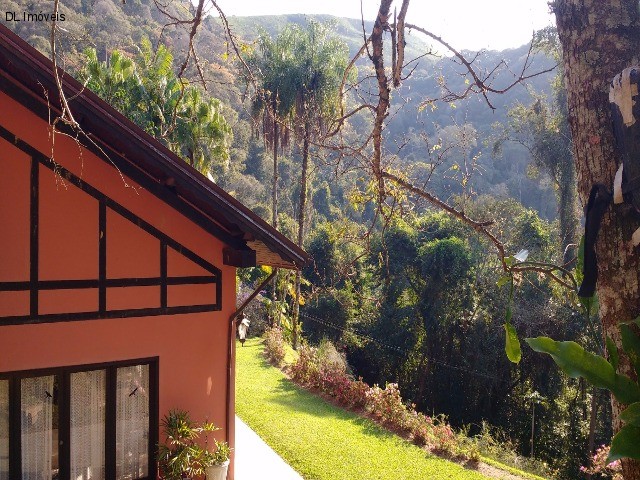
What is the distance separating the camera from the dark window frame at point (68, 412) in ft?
17.2

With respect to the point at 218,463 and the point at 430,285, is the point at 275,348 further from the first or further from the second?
the point at 218,463

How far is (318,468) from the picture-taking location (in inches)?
338

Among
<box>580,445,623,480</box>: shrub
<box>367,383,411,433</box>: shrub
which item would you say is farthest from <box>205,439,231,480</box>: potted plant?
<box>367,383,411,433</box>: shrub

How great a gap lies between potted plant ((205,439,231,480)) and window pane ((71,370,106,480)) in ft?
3.65

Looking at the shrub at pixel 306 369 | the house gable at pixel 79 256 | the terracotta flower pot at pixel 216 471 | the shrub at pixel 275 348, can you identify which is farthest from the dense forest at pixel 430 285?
the house gable at pixel 79 256

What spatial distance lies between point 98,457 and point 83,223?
238cm

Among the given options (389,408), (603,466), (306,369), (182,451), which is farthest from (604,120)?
(306,369)

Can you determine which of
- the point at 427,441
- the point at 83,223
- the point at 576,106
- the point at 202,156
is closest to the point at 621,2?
the point at 576,106

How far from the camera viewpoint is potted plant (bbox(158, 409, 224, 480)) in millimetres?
5832

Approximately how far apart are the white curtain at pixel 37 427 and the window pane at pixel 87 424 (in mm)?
211

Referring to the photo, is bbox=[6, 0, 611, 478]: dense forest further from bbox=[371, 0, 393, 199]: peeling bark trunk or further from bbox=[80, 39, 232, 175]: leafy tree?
bbox=[371, 0, 393, 199]: peeling bark trunk

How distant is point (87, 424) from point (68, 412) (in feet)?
0.79

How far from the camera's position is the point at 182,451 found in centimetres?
587

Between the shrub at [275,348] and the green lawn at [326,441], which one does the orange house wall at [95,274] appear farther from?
the shrub at [275,348]
